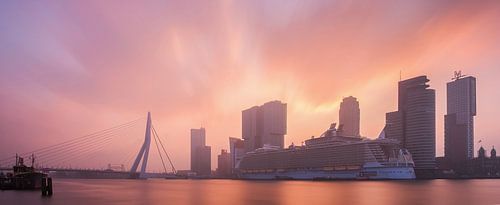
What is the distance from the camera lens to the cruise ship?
15812cm

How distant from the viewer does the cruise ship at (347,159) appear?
158 metres

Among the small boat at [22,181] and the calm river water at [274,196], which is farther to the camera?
the small boat at [22,181]

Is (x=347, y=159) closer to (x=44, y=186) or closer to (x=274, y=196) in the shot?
(x=274, y=196)

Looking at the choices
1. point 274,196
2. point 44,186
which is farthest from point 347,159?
point 44,186

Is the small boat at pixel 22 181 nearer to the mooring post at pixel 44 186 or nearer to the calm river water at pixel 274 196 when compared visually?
the calm river water at pixel 274 196

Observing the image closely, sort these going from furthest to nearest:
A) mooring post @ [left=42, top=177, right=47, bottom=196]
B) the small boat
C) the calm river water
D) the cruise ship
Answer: the cruise ship → the small boat → mooring post @ [left=42, top=177, right=47, bottom=196] → the calm river water

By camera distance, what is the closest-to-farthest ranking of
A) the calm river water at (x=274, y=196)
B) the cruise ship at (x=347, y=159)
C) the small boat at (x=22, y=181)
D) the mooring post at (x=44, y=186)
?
the calm river water at (x=274, y=196)
the mooring post at (x=44, y=186)
the small boat at (x=22, y=181)
the cruise ship at (x=347, y=159)

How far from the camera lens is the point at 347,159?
168375mm

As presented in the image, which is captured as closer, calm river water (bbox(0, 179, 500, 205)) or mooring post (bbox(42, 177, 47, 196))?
calm river water (bbox(0, 179, 500, 205))

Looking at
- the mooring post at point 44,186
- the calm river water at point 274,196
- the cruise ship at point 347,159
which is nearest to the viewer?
the calm river water at point 274,196

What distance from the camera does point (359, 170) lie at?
162m

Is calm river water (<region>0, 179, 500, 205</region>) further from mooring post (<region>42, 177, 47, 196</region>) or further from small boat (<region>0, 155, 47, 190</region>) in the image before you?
small boat (<region>0, 155, 47, 190</region>)

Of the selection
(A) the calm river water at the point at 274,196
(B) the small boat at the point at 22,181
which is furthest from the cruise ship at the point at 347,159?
(B) the small boat at the point at 22,181

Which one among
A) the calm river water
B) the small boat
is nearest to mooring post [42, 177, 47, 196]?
the calm river water
